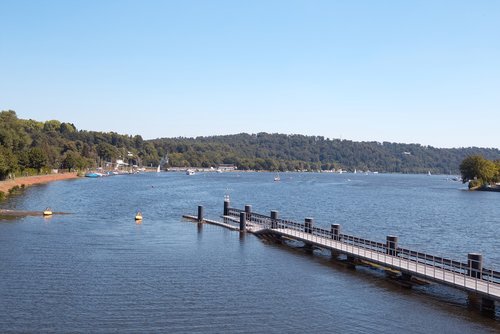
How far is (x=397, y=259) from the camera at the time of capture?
4047cm

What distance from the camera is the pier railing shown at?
115ft

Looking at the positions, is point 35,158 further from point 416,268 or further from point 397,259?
point 416,268

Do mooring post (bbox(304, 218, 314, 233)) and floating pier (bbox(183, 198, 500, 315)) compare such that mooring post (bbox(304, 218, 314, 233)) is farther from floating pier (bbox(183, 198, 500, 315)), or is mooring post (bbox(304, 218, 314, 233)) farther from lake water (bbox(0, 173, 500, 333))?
lake water (bbox(0, 173, 500, 333))

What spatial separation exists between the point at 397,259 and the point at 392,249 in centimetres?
217

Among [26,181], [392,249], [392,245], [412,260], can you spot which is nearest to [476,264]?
[412,260]

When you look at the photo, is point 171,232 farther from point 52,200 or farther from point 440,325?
point 52,200

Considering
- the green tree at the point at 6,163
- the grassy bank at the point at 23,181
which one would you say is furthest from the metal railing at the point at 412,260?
the green tree at the point at 6,163

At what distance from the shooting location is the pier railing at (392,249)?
35.0 m

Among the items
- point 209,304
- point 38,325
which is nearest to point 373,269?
point 209,304

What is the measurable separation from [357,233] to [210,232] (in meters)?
21.1

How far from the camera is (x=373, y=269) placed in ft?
145

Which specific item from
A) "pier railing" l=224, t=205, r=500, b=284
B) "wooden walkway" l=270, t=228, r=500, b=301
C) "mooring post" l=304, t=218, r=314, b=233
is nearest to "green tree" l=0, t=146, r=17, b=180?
"pier railing" l=224, t=205, r=500, b=284

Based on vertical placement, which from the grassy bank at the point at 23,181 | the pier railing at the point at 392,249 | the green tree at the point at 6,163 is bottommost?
the pier railing at the point at 392,249

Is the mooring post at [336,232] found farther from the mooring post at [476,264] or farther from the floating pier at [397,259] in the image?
the mooring post at [476,264]
